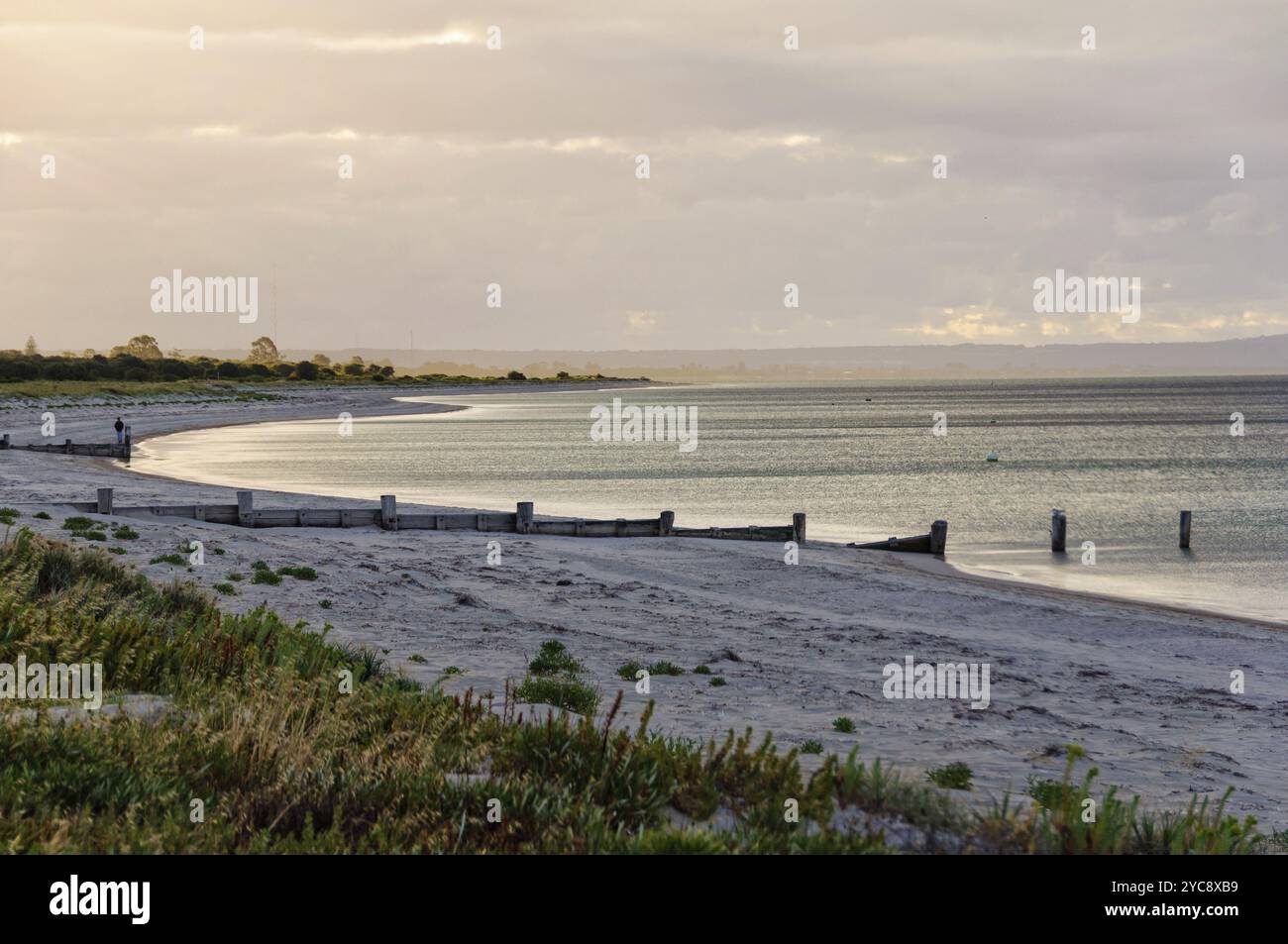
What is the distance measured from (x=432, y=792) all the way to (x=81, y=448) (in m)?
51.9

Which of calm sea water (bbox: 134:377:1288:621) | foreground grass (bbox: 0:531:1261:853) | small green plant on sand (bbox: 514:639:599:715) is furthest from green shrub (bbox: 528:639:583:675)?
calm sea water (bbox: 134:377:1288:621)

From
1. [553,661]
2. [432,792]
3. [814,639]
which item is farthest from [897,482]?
[432,792]

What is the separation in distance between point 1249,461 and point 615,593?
70811mm

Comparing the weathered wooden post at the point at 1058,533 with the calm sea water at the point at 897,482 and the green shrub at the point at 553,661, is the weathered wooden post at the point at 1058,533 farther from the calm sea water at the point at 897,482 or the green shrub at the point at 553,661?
the green shrub at the point at 553,661

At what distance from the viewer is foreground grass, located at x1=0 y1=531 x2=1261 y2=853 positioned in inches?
258

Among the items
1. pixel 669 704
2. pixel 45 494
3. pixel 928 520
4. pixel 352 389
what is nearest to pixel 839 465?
pixel 928 520

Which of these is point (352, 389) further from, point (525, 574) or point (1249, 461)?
point (525, 574)

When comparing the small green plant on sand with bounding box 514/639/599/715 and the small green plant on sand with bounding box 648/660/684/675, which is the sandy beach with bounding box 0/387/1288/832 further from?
the small green plant on sand with bounding box 514/639/599/715

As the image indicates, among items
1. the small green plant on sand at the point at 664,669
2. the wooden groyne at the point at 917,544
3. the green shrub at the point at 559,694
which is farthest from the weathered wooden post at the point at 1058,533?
the green shrub at the point at 559,694

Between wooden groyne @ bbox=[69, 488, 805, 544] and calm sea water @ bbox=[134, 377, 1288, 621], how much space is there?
8118 millimetres

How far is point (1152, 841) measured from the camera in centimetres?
723

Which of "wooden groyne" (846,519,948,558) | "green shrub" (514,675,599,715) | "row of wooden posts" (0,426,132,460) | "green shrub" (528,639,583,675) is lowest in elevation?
"wooden groyne" (846,519,948,558)

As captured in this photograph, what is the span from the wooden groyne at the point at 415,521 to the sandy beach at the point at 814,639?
27.3 inches

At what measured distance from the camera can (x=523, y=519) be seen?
2905 centimetres
